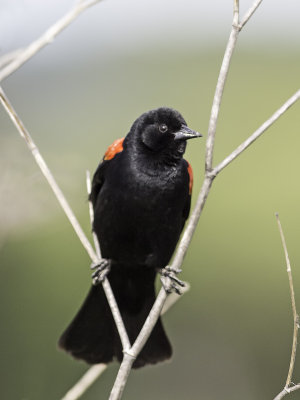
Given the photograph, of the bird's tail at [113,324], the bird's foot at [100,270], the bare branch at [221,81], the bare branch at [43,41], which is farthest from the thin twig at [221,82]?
the bird's tail at [113,324]

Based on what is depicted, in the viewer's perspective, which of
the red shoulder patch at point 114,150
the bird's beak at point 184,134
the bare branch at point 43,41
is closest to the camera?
the bare branch at point 43,41

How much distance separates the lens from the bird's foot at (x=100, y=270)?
9.73ft

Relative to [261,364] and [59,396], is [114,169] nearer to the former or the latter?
[59,396]

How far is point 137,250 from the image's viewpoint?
3.05 metres

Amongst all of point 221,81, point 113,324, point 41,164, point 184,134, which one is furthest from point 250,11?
point 113,324

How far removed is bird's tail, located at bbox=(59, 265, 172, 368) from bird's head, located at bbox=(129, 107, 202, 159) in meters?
0.65

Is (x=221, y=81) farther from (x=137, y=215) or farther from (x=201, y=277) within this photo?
(x=201, y=277)

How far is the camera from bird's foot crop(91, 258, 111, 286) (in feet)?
9.73

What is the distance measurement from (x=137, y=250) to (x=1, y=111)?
931 millimetres

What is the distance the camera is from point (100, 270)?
3023mm

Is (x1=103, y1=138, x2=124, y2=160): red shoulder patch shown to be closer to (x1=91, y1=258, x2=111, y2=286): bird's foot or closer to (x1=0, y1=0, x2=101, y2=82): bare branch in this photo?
(x1=91, y1=258, x2=111, y2=286): bird's foot

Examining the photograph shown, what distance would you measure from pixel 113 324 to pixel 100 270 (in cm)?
41

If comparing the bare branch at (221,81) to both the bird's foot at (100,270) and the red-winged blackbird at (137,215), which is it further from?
the bird's foot at (100,270)

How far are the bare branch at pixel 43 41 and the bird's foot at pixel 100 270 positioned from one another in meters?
1.26
